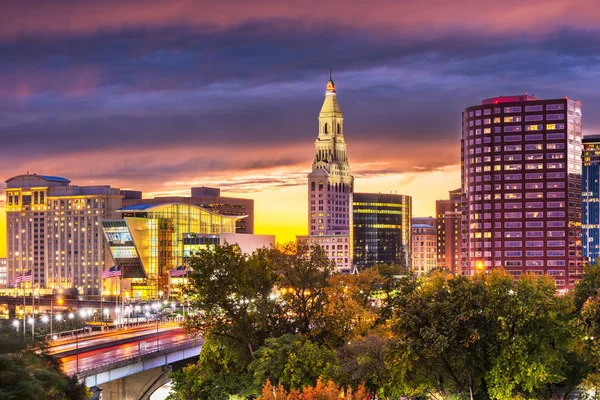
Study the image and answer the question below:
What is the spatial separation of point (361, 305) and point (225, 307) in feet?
47.3

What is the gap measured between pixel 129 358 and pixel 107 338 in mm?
32593

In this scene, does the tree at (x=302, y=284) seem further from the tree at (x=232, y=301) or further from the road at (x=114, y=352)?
the road at (x=114, y=352)

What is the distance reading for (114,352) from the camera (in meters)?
106

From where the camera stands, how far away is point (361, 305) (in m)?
90.8

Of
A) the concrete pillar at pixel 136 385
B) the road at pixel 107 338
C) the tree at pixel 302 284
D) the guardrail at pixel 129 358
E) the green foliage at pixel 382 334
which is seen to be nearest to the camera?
the green foliage at pixel 382 334

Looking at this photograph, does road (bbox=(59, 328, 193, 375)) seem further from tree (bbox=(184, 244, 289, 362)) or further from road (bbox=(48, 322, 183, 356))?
tree (bbox=(184, 244, 289, 362))

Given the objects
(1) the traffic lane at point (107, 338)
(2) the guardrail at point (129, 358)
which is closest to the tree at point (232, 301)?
(2) the guardrail at point (129, 358)

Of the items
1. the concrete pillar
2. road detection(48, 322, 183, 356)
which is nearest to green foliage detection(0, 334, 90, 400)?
road detection(48, 322, 183, 356)

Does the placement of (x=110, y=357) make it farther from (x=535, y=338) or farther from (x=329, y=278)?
(x=535, y=338)

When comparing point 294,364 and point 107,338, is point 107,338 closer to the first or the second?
point 107,338

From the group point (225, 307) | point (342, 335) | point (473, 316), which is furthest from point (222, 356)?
point (473, 316)

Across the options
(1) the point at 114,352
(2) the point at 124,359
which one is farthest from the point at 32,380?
(1) the point at 114,352

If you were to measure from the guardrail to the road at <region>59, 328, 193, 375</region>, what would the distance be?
0.91 m

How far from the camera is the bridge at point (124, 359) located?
90188mm
